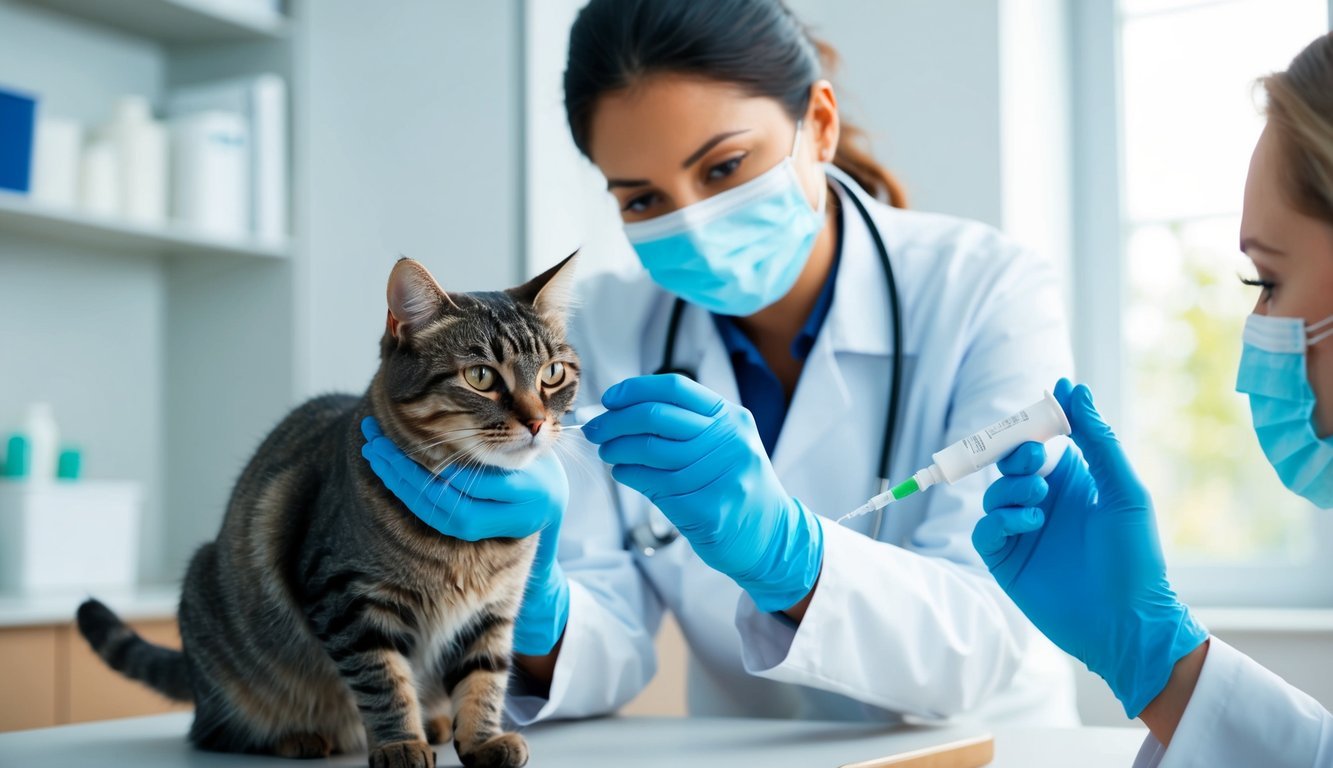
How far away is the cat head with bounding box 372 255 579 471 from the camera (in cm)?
101

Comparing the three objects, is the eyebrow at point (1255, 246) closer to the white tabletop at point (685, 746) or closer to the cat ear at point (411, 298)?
the white tabletop at point (685, 746)

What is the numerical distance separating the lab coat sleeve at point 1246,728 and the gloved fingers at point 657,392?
1.62 ft

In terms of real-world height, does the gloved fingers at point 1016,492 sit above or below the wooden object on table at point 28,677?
above

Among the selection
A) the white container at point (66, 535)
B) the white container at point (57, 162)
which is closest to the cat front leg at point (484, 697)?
the white container at point (66, 535)

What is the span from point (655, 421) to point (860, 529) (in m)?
0.60

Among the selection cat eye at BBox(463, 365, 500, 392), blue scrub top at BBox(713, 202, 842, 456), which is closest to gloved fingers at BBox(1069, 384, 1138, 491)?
cat eye at BBox(463, 365, 500, 392)

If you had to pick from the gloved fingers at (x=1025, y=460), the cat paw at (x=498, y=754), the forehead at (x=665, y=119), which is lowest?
the cat paw at (x=498, y=754)

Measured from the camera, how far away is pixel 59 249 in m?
2.61

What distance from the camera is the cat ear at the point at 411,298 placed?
1.00 m

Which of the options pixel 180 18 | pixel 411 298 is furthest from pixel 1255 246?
pixel 180 18

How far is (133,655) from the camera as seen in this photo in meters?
1.31

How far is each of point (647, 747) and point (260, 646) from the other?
40 centimetres

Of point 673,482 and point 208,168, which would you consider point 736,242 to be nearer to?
point 673,482

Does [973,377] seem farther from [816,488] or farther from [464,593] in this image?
[464,593]
